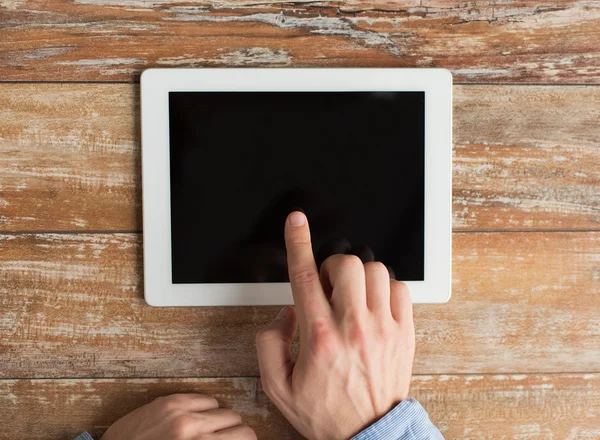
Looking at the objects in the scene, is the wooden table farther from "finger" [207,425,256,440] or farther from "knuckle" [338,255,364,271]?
"knuckle" [338,255,364,271]

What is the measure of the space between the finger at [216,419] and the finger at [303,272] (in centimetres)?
19

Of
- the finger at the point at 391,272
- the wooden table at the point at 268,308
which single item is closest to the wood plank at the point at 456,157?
the wooden table at the point at 268,308

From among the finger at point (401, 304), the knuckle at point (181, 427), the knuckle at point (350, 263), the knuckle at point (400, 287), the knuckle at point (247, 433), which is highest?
the knuckle at point (350, 263)

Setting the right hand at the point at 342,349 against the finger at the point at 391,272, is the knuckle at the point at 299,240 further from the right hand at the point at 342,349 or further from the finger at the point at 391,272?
the finger at the point at 391,272

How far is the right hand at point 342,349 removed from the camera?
68cm

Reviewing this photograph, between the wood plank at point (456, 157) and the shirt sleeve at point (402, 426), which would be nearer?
the shirt sleeve at point (402, 426)

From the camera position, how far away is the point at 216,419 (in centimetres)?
77

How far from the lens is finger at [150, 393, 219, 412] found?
2.50 ft

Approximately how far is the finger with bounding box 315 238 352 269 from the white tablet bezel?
2.7 inches

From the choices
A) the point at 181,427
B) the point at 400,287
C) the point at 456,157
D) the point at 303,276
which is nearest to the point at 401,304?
the point at 400,287

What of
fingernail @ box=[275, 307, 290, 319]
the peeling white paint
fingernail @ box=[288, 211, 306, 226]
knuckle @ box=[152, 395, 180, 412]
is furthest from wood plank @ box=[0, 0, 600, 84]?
knuckle @ box=[152, 395, 180, 412]

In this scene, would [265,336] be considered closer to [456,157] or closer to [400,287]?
[400,287]

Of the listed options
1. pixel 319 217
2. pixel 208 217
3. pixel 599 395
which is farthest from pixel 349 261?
pixel 599 395

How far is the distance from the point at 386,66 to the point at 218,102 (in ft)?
0.82
